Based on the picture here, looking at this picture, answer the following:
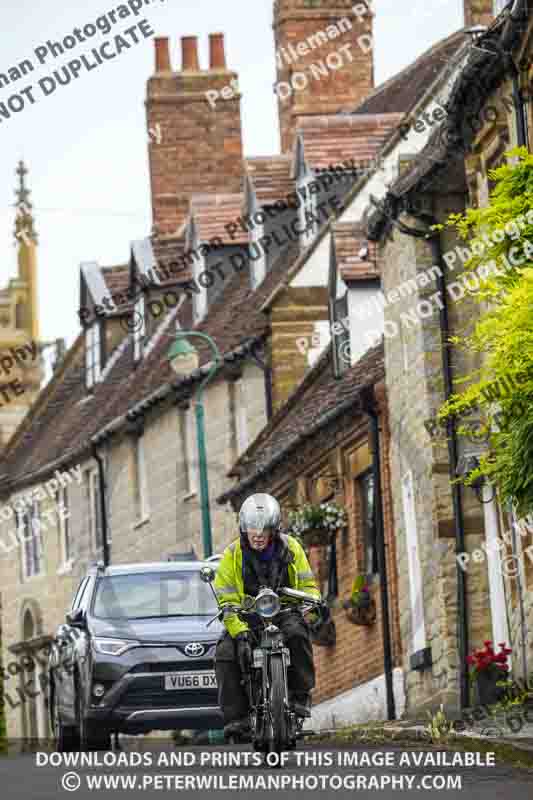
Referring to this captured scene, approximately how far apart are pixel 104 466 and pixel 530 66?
26.7 m

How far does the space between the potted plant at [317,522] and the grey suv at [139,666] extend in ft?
30.1

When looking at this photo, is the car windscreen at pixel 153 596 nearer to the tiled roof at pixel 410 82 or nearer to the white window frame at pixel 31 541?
the tiled roof at pixel 410 82

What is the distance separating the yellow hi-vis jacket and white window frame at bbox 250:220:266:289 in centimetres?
2586

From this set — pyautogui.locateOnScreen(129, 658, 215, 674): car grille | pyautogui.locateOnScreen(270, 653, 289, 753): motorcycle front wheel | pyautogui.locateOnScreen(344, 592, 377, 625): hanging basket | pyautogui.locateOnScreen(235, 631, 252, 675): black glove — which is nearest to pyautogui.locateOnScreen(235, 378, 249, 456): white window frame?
pyautogui.locateOnScreen(344, 592, 377, 625): hanging basket

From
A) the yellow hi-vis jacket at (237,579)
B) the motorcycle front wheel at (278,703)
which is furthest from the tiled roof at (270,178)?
the motorcycle front wheel at (278,703)

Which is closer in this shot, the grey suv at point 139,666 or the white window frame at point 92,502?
the grey suv at point 139,666

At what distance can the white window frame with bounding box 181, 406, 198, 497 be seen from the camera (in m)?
40.4

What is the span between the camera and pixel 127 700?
18656mm

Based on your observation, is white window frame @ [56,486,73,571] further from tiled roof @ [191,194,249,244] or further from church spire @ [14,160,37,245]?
church spire @ [14,160,37,245]

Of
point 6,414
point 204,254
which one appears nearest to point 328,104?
point 204,254

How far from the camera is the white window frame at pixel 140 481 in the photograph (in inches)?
1730

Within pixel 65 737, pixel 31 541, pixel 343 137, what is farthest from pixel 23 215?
pixel 65 737

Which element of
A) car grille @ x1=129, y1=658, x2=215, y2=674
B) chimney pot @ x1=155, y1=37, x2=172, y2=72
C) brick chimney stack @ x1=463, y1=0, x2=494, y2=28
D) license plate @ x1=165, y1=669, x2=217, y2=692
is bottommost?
license plate @ x1=165, y1=669, x2=217, y2=692

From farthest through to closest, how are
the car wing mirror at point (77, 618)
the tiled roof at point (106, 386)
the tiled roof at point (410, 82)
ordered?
the tiled roof at point (106, 386) < the tiled roof at point (410, 82) < the car wing mirror at point (77, 618)
